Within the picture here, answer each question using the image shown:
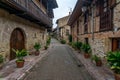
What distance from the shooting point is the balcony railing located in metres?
8.33

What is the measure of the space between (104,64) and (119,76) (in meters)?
3.47

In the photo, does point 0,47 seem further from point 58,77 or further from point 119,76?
point 119,76

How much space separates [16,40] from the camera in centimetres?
1191

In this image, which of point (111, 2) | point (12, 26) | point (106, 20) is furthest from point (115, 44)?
point (12, 26)

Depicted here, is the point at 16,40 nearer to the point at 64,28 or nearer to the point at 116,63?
the point at 116,63

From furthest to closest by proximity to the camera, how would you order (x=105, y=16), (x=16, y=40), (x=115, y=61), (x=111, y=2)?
(x=16, y=40)
(x=105, y=16)
(x=111, y=2)
(x=115, y=61)

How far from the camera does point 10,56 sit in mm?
10539

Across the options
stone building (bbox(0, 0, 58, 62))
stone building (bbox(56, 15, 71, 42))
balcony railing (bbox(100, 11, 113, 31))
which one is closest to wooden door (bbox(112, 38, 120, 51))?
balcony railing (bbox(100, 11, 113, 31))

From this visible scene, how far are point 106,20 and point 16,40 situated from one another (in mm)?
6454

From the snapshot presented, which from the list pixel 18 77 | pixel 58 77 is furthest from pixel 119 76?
pixel 18 77

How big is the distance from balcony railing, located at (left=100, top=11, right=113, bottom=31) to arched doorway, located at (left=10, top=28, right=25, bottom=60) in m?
5.87

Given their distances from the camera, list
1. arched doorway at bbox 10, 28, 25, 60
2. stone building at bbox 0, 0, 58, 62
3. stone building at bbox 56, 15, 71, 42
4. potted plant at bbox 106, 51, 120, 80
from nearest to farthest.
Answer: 1. potted plant at bbox 106, 51, 120, 80
2. stone building at bbox 0, 0, 58, 62
3. arched doorway at bbox 10, 28, 25, 60
4. stone building at bbox 56, 15, 71, 42

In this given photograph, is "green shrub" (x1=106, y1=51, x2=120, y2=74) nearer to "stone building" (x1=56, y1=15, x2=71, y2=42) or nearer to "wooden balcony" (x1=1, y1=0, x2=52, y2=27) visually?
"wooden balcony" (x1=1, y1=0, x2=52, y2=27)

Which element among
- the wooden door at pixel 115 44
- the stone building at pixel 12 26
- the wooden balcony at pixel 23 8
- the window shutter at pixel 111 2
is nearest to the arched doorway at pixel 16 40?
the stone building at pixel 12 26
